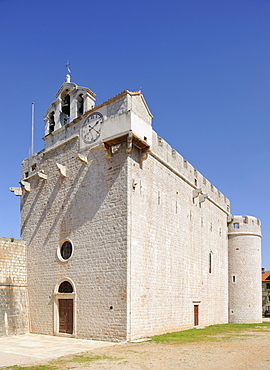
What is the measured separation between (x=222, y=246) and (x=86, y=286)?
14.1 metres

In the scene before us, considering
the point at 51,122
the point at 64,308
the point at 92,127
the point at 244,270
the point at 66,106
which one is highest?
the point at 66,106

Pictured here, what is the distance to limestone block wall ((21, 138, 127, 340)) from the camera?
1585 cm

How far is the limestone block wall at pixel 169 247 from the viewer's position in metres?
16.3

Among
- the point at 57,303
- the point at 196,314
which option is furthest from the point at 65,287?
the point at 196,314

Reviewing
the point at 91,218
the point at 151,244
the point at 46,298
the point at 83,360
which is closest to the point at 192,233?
the point at 151,244

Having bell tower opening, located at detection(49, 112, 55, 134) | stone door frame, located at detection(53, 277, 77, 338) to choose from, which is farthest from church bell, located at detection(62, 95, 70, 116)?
stone door frame, located at detection(53, 277, 77, 338)

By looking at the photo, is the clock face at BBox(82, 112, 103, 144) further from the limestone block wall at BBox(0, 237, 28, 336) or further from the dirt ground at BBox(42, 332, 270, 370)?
the dirt ground at BBox(42, 332, 270, 370)

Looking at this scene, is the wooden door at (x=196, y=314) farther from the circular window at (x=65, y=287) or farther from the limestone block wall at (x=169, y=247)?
the circular window at (x=65, y=287)

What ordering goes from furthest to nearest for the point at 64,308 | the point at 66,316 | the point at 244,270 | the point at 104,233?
the point at 244,270 < the point at 64,308 < the point at 66,316 < the point at 104,233

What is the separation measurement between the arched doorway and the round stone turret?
49.7 ft

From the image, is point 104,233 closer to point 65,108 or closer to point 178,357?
point 178,357

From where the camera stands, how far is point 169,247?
19188 mm

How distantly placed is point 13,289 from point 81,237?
5047 mm

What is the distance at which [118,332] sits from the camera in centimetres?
1512
